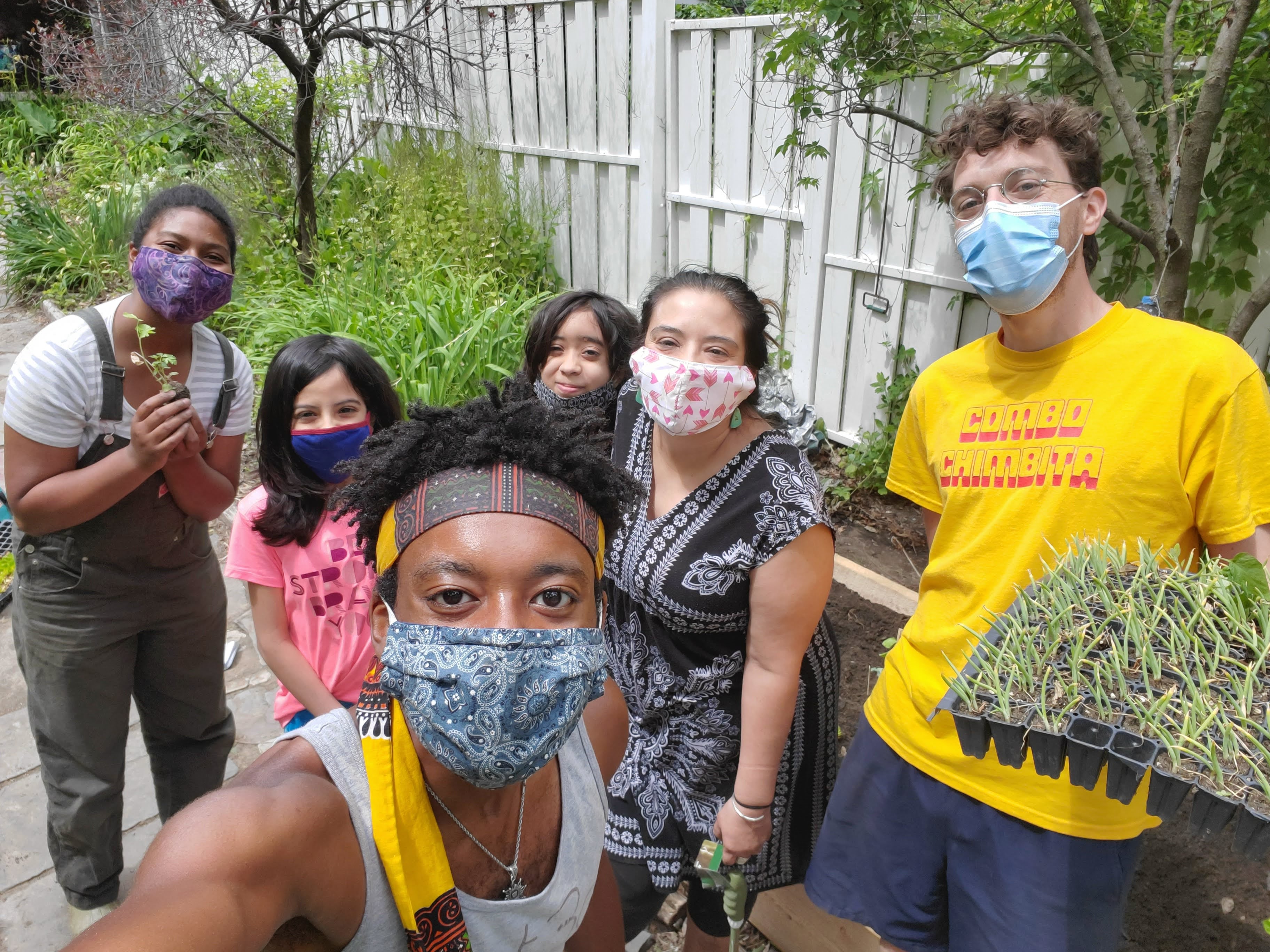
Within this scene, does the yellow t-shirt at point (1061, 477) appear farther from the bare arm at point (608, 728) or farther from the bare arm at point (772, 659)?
the bare arm at point (608, 728)

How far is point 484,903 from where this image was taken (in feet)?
4.09

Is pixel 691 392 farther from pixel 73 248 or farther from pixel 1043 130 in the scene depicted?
pixel 73 248

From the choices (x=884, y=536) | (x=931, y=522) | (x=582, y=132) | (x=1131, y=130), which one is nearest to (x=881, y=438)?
(x=884, y=536)

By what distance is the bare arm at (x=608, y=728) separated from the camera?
1.61 meters

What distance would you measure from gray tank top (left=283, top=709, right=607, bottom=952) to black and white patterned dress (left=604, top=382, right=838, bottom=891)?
535 mm

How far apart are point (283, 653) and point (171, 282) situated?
110cm

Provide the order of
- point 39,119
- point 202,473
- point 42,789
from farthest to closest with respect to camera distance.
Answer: point 39,119, point 42,789, point 202,473

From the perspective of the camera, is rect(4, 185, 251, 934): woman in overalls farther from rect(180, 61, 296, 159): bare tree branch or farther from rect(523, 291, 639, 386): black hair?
rect(180, 61, 296, 159): bare tree branch

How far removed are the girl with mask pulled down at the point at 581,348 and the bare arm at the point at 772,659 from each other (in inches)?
40.1

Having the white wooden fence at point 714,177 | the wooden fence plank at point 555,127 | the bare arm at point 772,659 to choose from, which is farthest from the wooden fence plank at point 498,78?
the bare arm at point 772,659

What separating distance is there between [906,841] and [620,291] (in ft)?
17.5

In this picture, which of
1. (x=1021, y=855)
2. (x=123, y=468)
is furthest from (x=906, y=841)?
(x=123, y=468)

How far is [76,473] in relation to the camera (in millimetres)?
2225

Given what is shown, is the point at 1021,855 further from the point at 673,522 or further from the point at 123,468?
the point at 123,468
